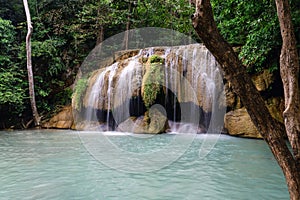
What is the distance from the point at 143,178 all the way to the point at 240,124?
5.42m

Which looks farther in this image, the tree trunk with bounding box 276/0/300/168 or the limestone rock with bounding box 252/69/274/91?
the limestone rock with bounding box 252/69/274/91

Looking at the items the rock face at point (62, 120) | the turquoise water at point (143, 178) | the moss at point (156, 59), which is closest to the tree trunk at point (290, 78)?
the turquoise water at point (143, 178)

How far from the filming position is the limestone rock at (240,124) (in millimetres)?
8445

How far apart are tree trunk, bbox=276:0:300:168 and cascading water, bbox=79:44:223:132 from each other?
26.4 ft

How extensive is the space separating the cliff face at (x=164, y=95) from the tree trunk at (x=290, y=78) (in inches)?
277

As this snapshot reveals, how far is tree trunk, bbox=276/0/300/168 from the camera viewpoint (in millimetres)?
1768

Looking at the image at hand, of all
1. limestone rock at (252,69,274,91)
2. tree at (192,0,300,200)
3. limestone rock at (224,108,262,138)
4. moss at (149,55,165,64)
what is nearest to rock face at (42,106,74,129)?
moss at (149,55,165,64)

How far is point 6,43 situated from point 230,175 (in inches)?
506

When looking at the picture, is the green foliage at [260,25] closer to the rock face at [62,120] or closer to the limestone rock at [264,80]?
the limestone rock at [264,80]

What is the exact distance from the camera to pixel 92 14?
48.9 feet

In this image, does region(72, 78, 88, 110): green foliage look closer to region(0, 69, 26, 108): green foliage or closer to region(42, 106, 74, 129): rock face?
region(42, 106, 74, 129): rock face

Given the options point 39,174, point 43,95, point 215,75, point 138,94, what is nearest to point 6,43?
point 43,95

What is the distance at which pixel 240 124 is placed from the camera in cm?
866

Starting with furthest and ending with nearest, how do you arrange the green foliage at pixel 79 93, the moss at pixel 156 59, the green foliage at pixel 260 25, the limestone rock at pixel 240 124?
the green foliage at pixel 79 93
the moss at pixel 156 59
the limestone rock at pixel 240 124
the green foliage at pixel 260 25
